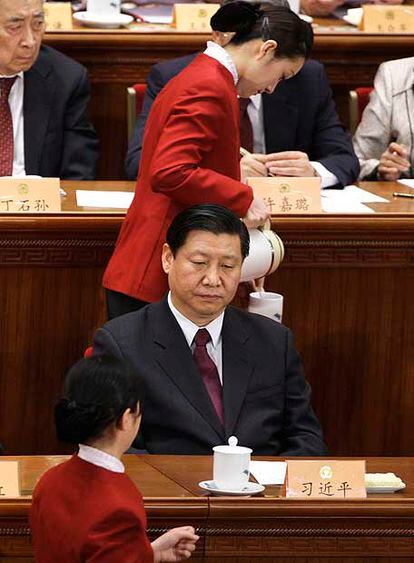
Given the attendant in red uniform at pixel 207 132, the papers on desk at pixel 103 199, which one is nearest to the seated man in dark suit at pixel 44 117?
the papers on desk at pixel 103 199

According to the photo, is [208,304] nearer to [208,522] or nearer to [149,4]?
[208,522]

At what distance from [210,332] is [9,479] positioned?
27.8 inches

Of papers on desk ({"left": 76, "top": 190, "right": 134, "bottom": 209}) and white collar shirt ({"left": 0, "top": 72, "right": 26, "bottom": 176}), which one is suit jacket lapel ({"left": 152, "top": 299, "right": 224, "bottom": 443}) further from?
white collar shirt ({"left": 0, "top": 72, "right": 26, "bottom": 176})

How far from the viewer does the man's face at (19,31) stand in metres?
4.03

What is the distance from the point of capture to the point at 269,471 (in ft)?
8.61

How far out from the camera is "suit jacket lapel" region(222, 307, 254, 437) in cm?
293

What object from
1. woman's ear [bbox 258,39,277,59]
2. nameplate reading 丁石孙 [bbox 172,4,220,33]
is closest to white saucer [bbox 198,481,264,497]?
woman's ear [bbox 258,39,277,59]

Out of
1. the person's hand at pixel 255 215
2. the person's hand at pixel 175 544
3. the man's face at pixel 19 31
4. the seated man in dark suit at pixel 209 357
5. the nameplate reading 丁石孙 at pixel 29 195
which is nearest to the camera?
the person's hand at pixel 175 544

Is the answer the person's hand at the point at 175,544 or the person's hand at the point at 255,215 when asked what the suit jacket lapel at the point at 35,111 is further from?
the person's hand at the point at 175,544

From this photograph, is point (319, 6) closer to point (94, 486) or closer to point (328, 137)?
point (328, 137)

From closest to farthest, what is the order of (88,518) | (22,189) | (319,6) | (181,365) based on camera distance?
(88,518)
(181,365)
(22,189)
(319,6)

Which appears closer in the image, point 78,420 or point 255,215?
point 78,420

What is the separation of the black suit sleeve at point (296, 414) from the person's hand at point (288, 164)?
953 mm

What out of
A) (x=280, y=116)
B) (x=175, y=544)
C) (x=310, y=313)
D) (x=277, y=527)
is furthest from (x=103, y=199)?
(x=175, y=544)
